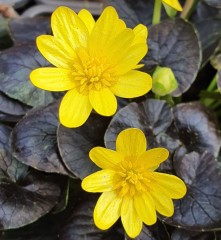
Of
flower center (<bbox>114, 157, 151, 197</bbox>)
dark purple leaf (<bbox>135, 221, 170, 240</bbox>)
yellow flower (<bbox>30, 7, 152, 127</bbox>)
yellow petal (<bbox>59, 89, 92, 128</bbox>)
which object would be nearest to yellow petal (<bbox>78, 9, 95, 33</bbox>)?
yellow flower (<bbox>30, 7, 152, 127</bbox>)

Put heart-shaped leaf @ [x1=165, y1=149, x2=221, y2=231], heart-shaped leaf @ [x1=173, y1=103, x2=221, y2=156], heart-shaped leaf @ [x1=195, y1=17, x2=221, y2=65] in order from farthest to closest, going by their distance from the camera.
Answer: heart-shaped leaf @ [x1=195, y1=17, x2=221, y2=65]
heart-shaped leaf @ [x1=173, y1=103, x2=221, y2=156]
heart-shaped leaf @ [x1=165, y1=149, x2=221, y2=231]

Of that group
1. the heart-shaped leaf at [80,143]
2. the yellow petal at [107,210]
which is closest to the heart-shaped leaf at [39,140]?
the heart-shaped leaf at [80,143]

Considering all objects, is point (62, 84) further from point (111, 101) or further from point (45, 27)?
point (45, 27)

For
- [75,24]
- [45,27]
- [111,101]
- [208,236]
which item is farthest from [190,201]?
[45,27]

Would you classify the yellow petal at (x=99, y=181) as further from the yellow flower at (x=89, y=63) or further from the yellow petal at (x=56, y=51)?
the yellow petal at (x=56, y=51)

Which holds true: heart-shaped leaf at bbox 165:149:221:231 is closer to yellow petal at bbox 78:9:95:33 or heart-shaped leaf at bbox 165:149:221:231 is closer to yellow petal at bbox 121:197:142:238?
yellow petal at bbox 121:197:142:238

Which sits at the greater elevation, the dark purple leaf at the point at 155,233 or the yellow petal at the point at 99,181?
the yellow petal at the point at 99,181
